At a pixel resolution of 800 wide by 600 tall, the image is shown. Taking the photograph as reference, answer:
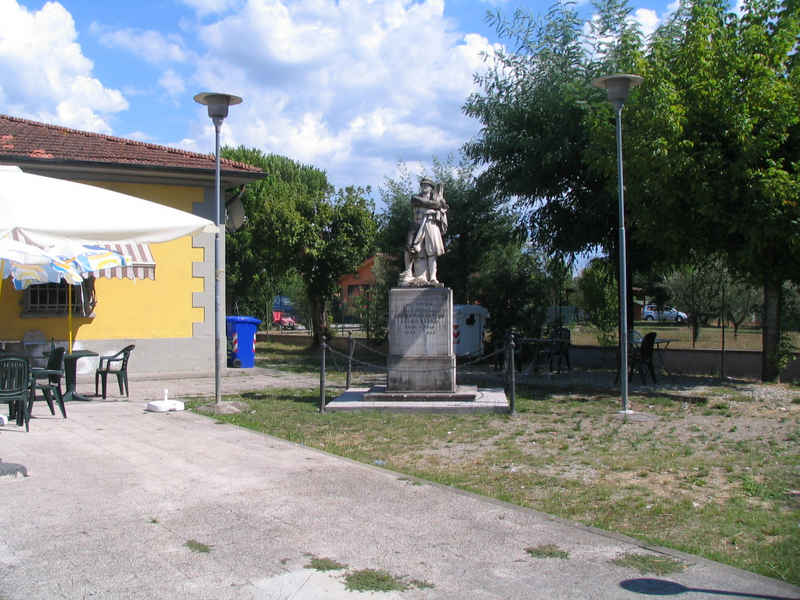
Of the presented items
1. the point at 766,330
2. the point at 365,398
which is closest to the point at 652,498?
the point at 365,398

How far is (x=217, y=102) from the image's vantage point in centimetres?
1084

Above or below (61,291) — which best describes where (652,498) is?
below

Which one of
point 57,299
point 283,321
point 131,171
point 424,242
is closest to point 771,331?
point 424,242

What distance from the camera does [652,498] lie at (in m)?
6.07

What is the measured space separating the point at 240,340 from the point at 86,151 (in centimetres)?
552

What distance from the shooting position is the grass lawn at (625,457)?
5.31 metres

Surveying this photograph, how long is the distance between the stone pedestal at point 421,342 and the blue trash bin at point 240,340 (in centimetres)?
743

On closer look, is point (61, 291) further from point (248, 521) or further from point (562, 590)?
point (562, 590)

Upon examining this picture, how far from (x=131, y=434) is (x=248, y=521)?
407 centimetres

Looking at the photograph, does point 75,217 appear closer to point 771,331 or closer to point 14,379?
point 14,379

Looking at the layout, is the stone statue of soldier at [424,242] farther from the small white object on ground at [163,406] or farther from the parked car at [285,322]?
the parked car at [285,322]

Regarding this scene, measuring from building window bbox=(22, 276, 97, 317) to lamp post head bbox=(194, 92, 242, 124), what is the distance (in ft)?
19.3

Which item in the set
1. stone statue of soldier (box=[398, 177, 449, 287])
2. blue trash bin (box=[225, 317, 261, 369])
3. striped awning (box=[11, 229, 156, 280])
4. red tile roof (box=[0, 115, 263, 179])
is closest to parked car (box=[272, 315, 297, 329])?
blue trash bin (box=[225, 317, 261, 369])

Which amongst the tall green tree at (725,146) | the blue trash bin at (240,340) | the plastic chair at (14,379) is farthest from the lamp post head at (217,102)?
the blue trash bin at (240,340)
